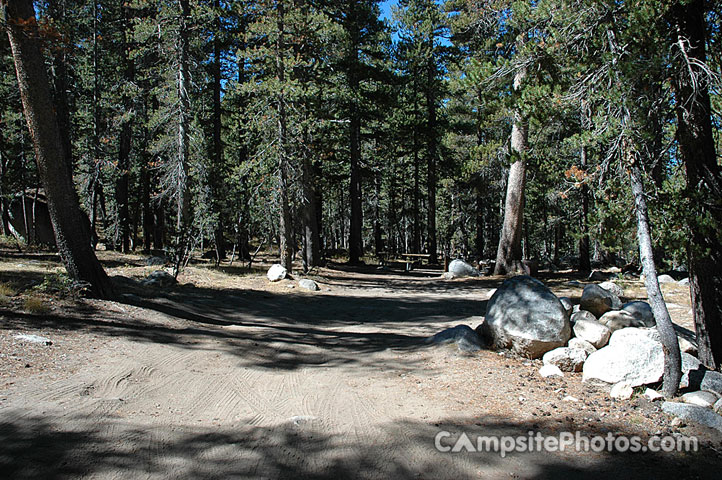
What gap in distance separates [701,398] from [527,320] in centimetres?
204

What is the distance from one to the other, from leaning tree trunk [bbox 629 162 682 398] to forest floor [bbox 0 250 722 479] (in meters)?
0.40

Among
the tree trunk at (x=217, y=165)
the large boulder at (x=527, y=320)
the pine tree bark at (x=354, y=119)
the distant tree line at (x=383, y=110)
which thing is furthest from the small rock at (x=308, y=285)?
the pine tree bark at (x=354, y=119)

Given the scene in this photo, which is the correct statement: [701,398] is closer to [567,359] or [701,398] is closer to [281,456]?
[567,359]

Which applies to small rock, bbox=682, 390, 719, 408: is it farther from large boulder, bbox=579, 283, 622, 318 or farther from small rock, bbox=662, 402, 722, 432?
large boulder, bbox=579, 283, 622, 318

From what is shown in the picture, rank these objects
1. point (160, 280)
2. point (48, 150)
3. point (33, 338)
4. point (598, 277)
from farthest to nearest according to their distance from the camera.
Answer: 1. point (598, 277)
2. point (160, 280)
3. point (48, 150)
4. point (33, 338)

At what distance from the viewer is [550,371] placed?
18.3 feet

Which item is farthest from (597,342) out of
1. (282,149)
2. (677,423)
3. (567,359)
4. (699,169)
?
(282,149)

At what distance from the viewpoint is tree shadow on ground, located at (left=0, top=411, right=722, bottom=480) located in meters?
3.40

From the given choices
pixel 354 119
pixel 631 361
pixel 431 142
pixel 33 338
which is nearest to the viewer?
pixel 631 361

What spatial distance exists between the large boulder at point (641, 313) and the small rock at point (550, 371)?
184 centimetres

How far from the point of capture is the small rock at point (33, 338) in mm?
5613

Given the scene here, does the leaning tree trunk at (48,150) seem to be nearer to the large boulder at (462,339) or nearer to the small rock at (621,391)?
the large boulder at (462,339)

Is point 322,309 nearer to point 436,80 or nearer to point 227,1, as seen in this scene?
point 227,1

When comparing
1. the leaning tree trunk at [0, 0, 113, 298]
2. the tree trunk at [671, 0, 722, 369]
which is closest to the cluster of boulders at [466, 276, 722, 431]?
the tree trunk at [671, 0, 722, 369]
